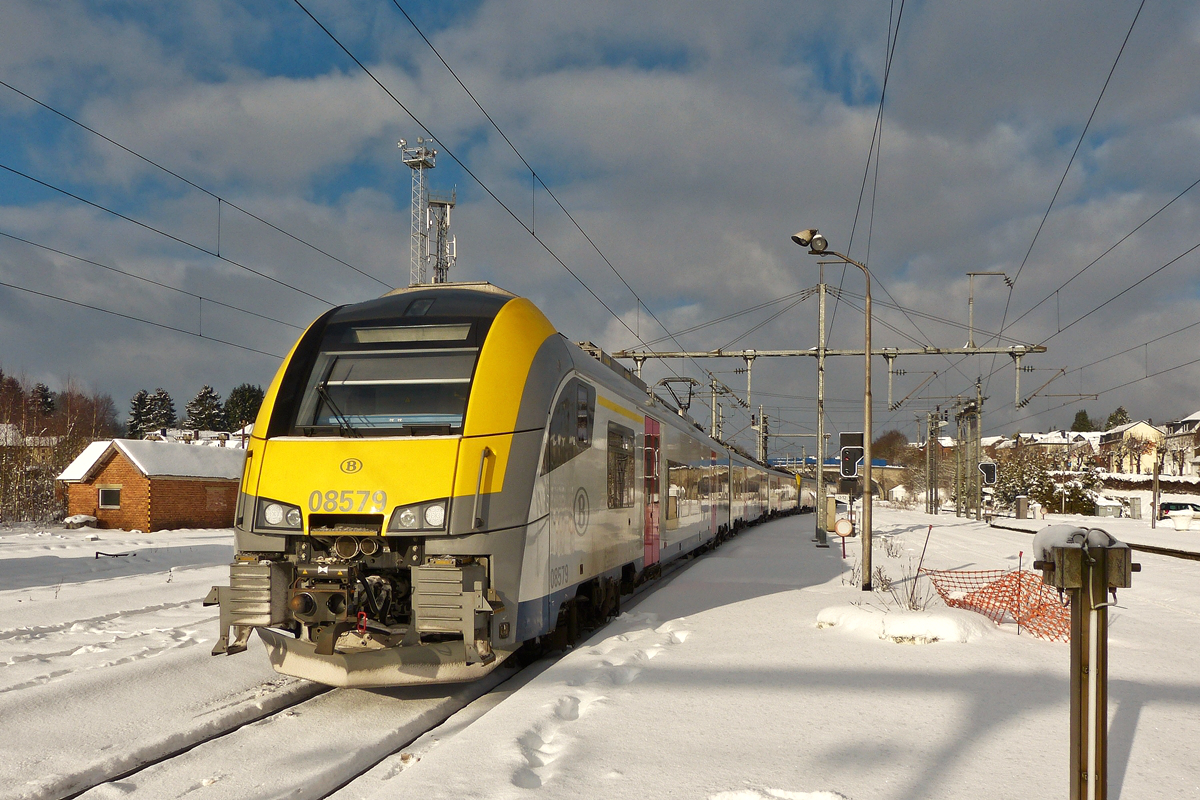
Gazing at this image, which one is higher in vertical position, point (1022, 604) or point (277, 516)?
point (277, 516)

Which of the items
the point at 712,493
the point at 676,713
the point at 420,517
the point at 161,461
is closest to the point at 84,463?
the point at 161,461

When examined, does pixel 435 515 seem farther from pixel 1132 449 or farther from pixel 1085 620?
pixel 1132 449

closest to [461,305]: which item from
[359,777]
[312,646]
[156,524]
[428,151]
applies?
[312,646]

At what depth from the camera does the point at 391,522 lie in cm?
700

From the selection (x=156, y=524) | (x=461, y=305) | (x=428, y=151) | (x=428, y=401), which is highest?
(x=428, y=151)

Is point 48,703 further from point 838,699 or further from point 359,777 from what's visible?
point 838,699

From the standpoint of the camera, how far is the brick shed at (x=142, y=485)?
37156 mm

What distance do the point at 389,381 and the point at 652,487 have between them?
23.0ft

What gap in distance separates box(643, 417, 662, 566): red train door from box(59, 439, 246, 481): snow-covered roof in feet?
87.1

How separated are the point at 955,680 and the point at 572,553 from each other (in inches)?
144

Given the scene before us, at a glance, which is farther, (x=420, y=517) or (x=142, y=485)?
(x=142, y=485)

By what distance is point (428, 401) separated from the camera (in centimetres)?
758

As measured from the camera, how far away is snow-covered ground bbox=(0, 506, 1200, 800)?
524 cm

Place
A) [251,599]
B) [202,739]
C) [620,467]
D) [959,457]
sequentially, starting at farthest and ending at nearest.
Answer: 1. [959,457]
2. [620,467]
3. [251,599]
4. [202,739]
